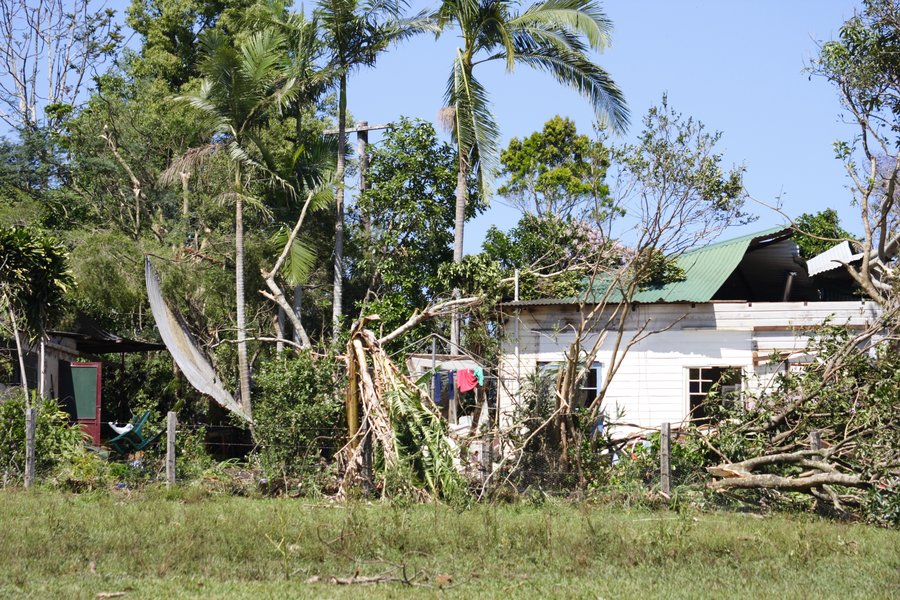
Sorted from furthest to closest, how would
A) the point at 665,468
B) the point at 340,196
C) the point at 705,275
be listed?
1. the point at 340,196
2. the point at 705,275
3. the point at 665,468

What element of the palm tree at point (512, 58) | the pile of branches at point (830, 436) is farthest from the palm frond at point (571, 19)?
the pile of branches at point (830, 436)

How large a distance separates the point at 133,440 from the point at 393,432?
6480 millimetres

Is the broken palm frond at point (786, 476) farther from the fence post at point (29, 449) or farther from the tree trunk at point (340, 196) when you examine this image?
the tree trunk at point (340, 196)

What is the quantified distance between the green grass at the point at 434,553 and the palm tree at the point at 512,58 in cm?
959

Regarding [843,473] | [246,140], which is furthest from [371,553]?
[246,140]

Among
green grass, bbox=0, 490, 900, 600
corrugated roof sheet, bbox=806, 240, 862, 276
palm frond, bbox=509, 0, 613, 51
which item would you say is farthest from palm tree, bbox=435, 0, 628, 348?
green grass, bbox=0, 490, 900, 600

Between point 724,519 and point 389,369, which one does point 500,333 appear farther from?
point 724,519

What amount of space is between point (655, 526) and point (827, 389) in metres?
3.95

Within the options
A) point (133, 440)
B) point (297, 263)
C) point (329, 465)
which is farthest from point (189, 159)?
point (329, 465)

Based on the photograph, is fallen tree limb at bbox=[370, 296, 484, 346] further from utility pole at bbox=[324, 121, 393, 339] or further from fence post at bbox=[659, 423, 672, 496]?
utility pole at bbox=[324, 121, 393, 339]

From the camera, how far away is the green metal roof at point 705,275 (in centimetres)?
1700

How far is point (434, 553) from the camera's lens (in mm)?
9133

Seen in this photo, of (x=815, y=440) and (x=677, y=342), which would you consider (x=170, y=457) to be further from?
(x=677, y=342)

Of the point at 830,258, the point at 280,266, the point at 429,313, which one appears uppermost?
the point at 280,266
